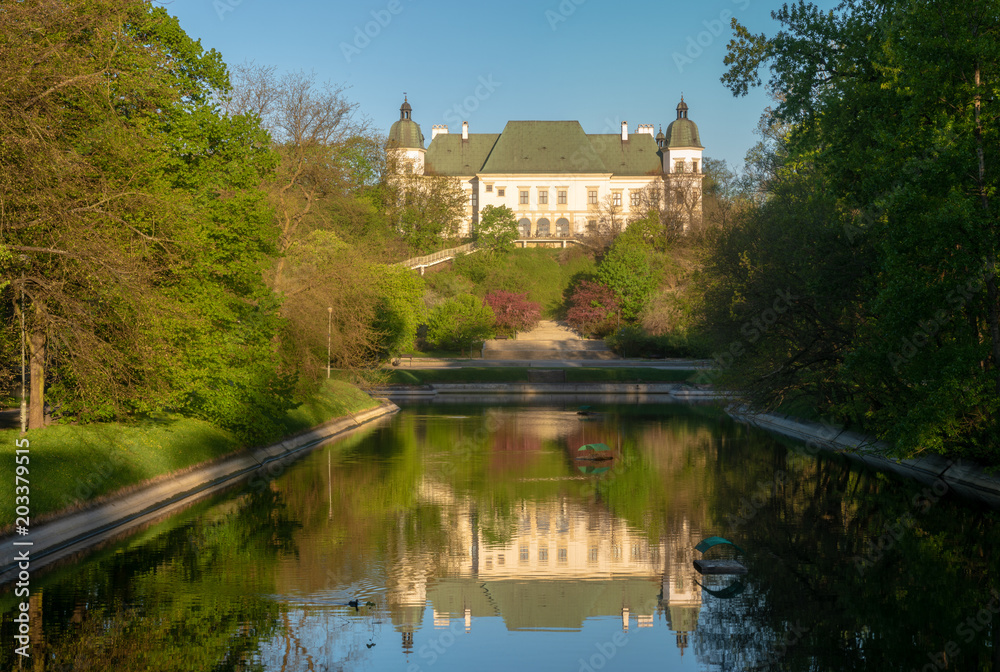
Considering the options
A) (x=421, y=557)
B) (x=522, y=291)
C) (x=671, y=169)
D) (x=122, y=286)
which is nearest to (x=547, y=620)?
(x=421, y=557)

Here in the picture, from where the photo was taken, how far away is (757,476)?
84.0 feet

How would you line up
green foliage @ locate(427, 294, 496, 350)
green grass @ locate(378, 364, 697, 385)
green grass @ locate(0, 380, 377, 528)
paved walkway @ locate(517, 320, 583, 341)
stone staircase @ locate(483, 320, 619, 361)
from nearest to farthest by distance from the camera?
1. green grass @ locate(0, 380, 377, 528)
2. green grass @ locate(378, 364, 697, 385)
3. green foliage @ locate(427, 294, 496, 350)
4. stone staircase @ locate(483, 320, 619, 361)
5. paved walkway @ locate(517, 320, 583, 341)

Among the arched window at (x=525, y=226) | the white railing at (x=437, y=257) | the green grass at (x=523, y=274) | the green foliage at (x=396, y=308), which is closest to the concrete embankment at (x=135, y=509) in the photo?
the green foliage at (x=396, y=308)

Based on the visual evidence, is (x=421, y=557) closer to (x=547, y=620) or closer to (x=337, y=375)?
(x=547, y=620)

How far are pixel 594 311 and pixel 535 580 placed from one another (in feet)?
226

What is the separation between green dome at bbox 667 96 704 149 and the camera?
4596 inches

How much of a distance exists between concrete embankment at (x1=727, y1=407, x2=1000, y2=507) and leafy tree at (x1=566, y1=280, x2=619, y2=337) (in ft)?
137

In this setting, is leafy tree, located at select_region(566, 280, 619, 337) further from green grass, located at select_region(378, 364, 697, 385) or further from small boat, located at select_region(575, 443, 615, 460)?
small boat, located at select_region(575, 443, 615, 460)

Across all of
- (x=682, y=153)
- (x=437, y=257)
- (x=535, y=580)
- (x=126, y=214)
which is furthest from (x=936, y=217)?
(x=682, y=153)

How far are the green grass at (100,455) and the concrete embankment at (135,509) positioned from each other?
0.28 m

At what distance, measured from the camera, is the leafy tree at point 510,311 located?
82.1 meters

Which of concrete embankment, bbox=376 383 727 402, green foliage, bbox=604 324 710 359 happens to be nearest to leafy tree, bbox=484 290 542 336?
green foliage, bbox=604 324 710 359

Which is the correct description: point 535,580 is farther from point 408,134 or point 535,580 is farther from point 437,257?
point 408,134

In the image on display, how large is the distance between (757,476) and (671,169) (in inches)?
3786
